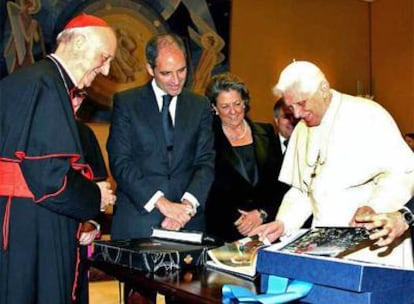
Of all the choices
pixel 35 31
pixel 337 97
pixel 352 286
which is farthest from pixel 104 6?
pixel 352 286

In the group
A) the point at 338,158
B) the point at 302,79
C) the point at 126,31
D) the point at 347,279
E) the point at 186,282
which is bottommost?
the point at 186,282

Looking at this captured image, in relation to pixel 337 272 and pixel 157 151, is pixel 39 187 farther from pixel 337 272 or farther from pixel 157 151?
pixel 337 272

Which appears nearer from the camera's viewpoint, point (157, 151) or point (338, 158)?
point (338, 158)

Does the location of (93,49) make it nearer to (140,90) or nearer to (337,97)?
(140,90)

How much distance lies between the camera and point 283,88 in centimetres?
222

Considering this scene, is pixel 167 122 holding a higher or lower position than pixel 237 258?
higher

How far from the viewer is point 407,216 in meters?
1.65

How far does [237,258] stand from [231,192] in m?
1.00

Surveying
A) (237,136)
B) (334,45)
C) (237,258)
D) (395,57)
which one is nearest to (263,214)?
(237,136)

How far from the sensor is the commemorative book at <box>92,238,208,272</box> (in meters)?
1.84

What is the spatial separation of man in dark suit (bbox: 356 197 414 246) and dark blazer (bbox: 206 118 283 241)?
131 centimetres

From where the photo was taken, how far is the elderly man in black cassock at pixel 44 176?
1.84 metres

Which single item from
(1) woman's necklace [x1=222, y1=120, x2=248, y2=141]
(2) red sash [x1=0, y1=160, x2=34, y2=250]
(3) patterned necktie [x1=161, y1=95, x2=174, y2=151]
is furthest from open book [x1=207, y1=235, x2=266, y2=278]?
(1) woman's necklace [x1=222, y1=120, x2=248, y2=141]

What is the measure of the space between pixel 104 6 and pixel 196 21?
114 cm
